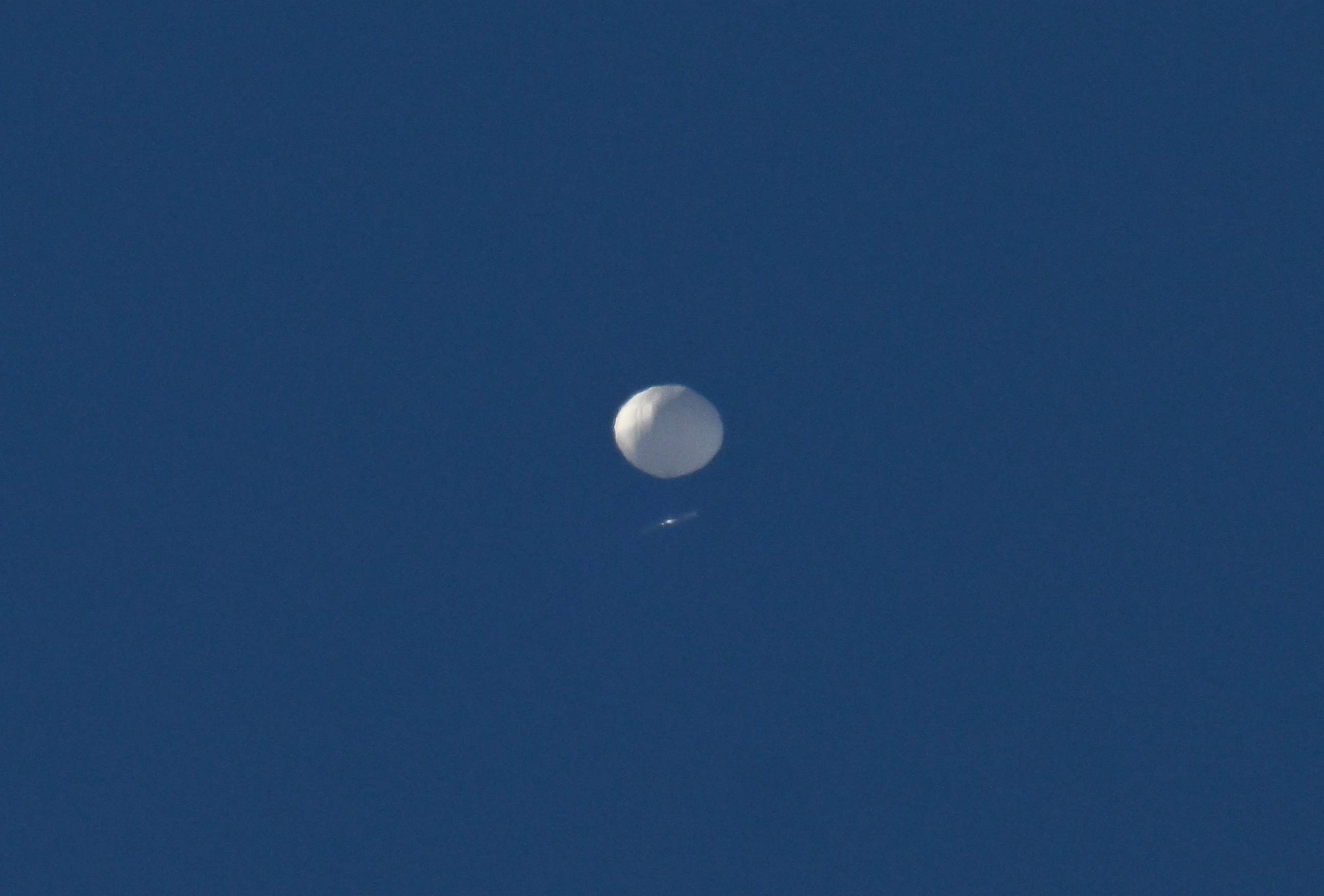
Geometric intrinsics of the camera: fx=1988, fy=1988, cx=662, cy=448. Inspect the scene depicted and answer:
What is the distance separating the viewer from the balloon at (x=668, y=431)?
606 centimetres

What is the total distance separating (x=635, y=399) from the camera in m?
6.15

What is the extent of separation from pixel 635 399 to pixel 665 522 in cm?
43

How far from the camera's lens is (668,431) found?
19.9 ft

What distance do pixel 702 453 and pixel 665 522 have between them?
11.7 inches

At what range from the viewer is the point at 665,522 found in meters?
6.31

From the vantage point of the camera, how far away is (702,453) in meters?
6.14

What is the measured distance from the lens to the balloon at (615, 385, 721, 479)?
6.06 metres

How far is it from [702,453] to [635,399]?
0.88ft
